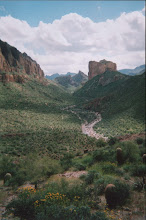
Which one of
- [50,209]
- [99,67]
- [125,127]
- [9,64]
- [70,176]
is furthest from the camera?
[99,67]

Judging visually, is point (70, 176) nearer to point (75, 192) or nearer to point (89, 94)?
point (75, 192)

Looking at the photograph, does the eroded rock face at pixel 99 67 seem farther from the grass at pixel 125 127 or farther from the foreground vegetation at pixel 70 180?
the foreground vegetation at pixel 70 180

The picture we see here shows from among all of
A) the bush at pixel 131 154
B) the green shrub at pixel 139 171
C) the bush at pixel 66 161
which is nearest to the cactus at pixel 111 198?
the green shrub at pixel 139 171

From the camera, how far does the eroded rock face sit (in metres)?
113

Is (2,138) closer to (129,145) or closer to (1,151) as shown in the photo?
(1,151)

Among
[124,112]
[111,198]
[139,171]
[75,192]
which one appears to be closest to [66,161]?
[139,171]

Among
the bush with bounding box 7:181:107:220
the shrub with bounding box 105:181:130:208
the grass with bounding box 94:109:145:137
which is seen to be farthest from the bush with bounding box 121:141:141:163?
the grass with bounding box 94:109:145:137

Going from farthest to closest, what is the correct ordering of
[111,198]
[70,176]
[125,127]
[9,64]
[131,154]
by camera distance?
1. [9,64]
2. [125,127]
3. [131,154]
4. [70,176]
5. [111,198]

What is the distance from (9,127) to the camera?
2736 centimetres

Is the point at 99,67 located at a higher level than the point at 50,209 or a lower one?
higher

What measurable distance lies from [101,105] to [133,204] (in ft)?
176

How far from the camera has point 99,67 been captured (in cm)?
11806

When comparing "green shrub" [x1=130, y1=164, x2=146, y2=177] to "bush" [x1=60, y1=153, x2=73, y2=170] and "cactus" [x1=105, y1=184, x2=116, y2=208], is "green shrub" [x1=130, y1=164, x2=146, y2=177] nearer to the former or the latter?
"cactus" [x1=105, y1=184, x2=116, y2=208]

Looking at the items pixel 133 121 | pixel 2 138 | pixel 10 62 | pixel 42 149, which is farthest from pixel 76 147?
pixel 10 62
